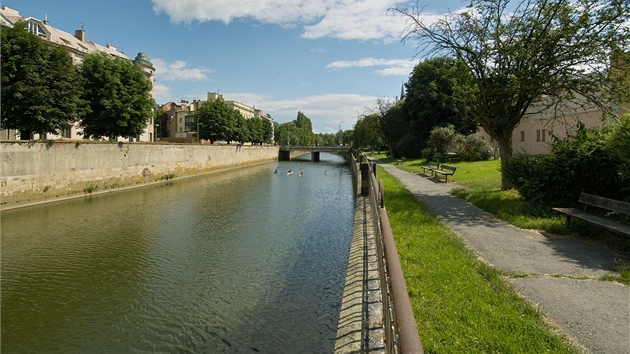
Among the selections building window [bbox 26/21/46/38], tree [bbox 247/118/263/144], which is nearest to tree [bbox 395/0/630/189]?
building window [bbox 26/21/46/38]

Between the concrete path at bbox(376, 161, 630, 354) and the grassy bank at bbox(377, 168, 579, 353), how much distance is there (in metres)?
0.29

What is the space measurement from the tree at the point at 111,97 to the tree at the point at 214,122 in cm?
2617

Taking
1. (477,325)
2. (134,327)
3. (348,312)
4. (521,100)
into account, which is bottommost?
(134,327)

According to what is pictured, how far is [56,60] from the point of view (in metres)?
22.3

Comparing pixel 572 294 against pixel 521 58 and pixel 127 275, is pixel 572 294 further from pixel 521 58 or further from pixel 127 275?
pixel 521 58

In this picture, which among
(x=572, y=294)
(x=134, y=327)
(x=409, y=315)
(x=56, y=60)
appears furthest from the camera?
(x=56, y=60)

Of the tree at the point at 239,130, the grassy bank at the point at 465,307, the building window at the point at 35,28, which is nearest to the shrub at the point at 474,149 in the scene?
the grassy bank at the point at 465,307

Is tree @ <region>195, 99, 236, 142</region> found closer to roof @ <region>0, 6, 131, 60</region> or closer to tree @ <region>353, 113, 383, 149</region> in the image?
roof @ <region>0, 6, 131, 60</region>

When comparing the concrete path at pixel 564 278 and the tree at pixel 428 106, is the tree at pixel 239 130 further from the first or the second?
the concrete path at pixel 564 278

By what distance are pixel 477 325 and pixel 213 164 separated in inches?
1744

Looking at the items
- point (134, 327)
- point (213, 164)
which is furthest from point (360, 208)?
point (213, 164)

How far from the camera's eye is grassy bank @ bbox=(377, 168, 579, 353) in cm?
381

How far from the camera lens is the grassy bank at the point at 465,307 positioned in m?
3.81

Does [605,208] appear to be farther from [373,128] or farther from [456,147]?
[373,128]
